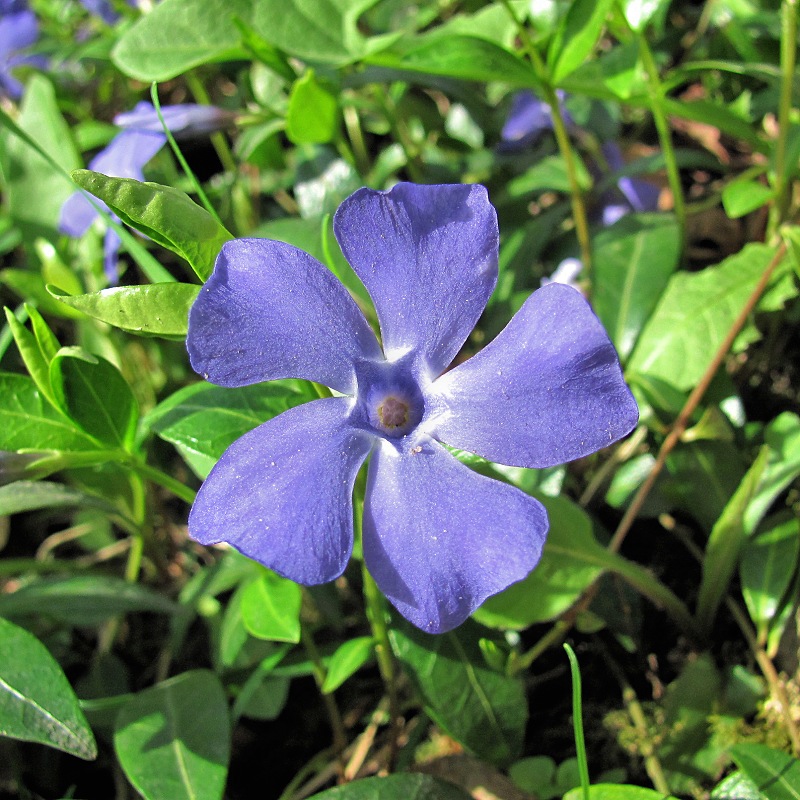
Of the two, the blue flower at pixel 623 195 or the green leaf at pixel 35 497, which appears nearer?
the green leaf at pixel 35 497

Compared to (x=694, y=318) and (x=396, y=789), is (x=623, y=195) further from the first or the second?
(x=396, y=789)

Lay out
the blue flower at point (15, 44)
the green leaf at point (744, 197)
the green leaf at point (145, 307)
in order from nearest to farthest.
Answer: the green leaf at point (145, 307) → the green leaf at point (744, 197) → the blue flower at point (15, 44)

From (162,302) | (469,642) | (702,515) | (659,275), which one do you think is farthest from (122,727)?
(659,275)

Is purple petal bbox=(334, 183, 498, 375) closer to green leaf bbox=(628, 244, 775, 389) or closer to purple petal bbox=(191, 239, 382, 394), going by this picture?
purple petal bbox=(191, 239, 382, 394)

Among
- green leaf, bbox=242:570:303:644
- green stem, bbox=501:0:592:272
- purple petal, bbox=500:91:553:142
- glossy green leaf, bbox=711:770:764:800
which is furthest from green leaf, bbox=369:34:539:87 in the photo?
glossy green leaf, bbox=711:770:764:800

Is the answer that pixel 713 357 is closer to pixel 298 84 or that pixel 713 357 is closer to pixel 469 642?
pixel 469 642

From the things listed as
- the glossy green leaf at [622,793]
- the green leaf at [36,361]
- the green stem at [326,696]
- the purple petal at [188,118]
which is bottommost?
the green stem at [326,696]

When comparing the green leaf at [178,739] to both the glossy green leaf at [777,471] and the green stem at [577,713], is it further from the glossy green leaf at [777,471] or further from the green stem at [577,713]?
the glossy green leaf at [777,471]

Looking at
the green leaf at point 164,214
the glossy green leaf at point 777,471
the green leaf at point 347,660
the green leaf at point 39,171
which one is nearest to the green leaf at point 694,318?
the glossy green leaf at point 777,471
